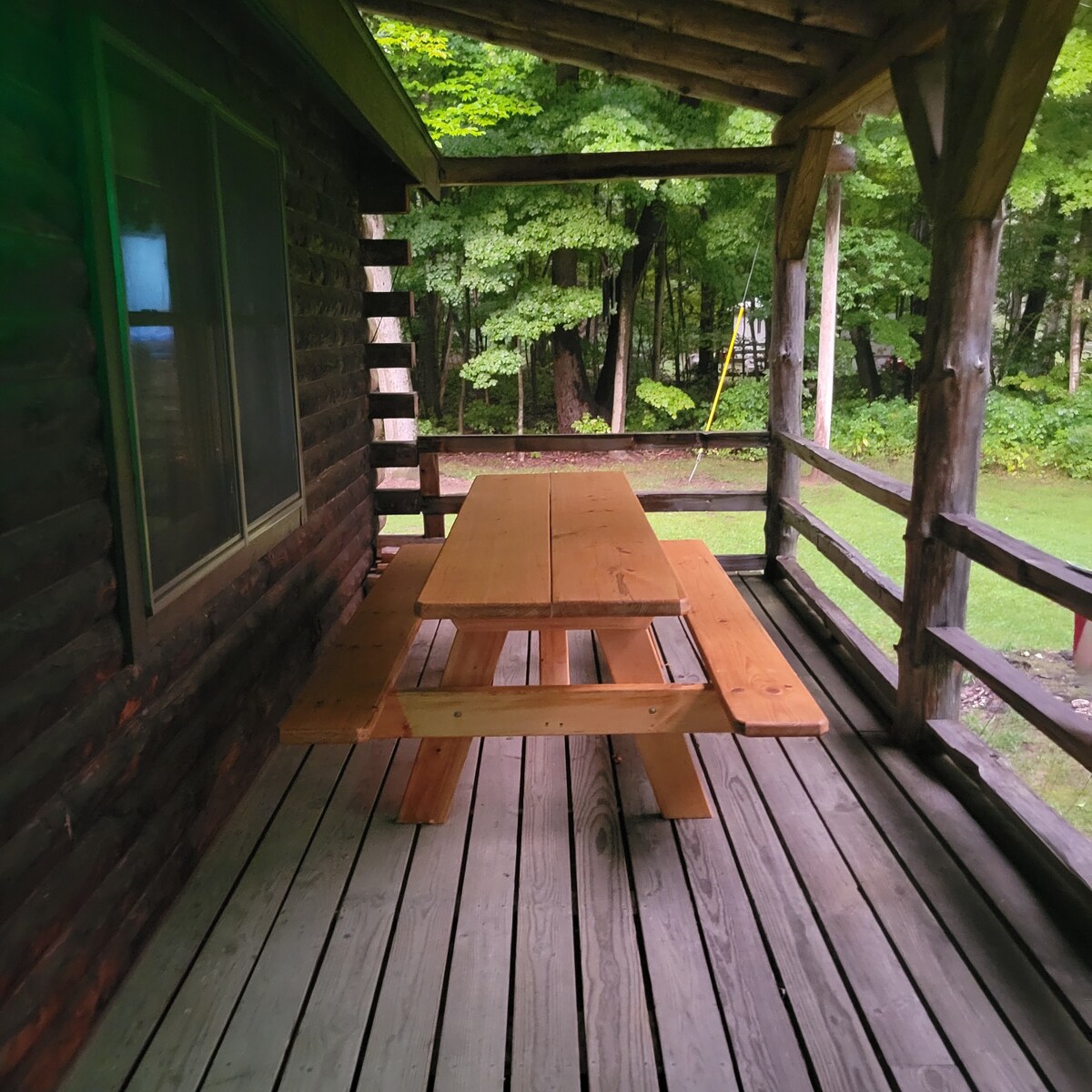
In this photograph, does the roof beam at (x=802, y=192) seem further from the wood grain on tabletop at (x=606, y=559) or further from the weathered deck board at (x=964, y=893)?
the weathered deck board at (x=964, y=893)

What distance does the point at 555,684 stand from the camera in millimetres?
2736

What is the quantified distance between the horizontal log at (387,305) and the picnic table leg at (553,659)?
7.12 ft

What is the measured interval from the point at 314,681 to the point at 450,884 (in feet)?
2.16

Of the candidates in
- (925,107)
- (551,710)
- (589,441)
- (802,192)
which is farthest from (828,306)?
(551,710)

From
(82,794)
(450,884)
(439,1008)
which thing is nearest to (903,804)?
(450,884)

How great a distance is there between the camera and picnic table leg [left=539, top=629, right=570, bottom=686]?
353 centimetres

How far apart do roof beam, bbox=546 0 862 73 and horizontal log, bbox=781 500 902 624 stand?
207cm

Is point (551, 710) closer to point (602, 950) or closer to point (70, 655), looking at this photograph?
point (602, 950)

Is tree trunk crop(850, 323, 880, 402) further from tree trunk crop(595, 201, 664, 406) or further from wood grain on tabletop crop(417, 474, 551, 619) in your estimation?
wood grain on tabletop crop(417, 474, 551, 619)

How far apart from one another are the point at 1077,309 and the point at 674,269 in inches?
246

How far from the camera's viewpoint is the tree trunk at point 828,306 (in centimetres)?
995

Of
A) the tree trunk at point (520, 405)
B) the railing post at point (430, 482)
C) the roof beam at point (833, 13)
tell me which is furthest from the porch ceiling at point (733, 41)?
the tree trunk at point (520, 405)

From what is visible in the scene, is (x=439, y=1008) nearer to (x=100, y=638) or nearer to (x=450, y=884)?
(x=450, y=884)

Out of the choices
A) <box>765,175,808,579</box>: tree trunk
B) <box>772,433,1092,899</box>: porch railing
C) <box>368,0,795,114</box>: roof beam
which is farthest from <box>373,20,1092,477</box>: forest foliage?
<box>772,433,1092,899</box>: porch railing
